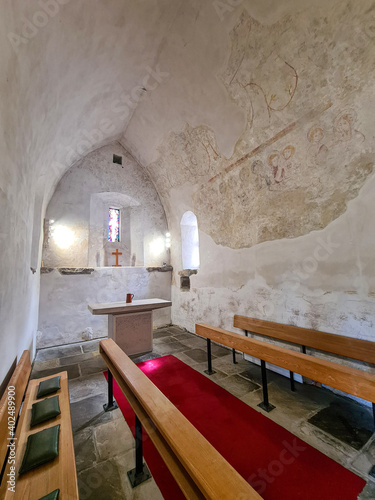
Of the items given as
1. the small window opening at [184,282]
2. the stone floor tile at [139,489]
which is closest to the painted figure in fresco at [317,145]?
the stone floor tile at [139,489]

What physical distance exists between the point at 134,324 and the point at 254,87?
4.66m

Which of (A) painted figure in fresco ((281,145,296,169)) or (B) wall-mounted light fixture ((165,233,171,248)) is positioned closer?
(A) painted figure in fresco ((281,145,296,169))

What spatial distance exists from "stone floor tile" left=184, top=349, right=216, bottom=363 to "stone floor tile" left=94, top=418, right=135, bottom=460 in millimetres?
1800

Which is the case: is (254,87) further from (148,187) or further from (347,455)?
(347,455)

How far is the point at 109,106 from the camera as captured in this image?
15.9 ft

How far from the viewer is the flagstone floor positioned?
1.64 meters

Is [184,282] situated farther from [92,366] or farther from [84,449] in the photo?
[84,449]

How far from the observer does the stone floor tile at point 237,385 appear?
9.36 feet

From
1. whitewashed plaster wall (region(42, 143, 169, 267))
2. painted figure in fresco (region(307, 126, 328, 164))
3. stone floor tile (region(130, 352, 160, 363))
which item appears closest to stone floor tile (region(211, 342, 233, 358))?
stone floor tile (region(130, 352, 160, 363))

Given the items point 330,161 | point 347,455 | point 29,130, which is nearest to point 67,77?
point 29,130

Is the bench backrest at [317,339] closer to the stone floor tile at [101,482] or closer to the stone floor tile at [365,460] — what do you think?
the stone floor tile at [365,460]

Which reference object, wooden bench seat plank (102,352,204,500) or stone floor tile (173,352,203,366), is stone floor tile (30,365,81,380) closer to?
stone floor tile (173,352,203,366)

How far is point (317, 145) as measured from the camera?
10.0 feet
